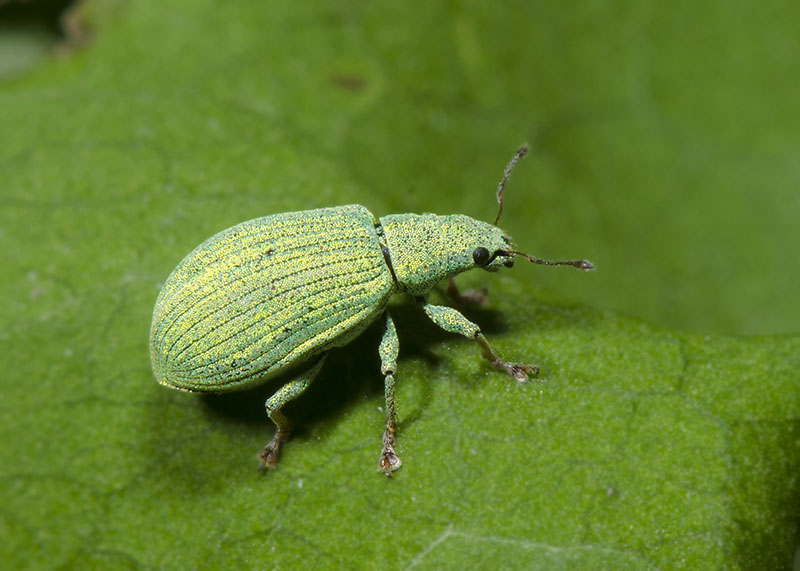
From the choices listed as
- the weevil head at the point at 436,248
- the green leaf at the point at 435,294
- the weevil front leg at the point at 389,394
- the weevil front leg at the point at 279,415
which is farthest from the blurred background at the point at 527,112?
the weevil front leg at the point at 279,415

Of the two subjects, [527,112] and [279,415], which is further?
[527,112]

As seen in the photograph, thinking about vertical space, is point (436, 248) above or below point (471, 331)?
above

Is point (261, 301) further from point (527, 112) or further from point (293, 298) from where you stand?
point (527, 112)

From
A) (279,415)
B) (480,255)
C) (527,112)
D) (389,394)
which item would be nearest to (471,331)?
(480,255)

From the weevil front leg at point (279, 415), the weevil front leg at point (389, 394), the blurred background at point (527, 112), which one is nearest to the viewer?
the weevil front leg at point (389, 394)

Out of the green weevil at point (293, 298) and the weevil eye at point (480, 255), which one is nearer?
the green weevil at point (293, 298)

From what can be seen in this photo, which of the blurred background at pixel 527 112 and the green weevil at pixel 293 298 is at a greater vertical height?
the blurred background at pixel 527 112

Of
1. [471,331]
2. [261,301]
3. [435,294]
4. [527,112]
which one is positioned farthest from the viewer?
[527,112]

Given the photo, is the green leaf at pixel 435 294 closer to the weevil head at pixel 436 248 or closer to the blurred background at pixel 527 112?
the blurred background at pixel 527 112

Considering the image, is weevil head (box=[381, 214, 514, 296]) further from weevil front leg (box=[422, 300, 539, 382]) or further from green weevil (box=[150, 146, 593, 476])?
weevil front leg (box=[422, 300, 539, 382])
